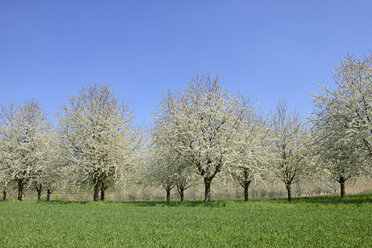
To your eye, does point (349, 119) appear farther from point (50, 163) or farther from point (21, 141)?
point (21, 141)

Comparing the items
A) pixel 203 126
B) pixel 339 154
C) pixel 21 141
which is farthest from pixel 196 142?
pixel 21 141

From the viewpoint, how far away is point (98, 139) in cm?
3048

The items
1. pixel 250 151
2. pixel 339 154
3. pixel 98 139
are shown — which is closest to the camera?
pixel 339 154

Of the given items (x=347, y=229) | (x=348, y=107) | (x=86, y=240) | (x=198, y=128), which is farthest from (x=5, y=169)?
(x=348, y=107)

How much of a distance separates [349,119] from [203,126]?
1309cm

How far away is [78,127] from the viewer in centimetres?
2961

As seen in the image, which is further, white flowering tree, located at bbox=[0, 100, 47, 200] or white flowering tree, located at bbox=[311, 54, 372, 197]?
white flowering tree, located at bbox=[0, 100, 47, 200]

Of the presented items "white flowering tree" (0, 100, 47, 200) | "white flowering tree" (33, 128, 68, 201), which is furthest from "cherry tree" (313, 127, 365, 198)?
"white flowering tree" (0, 100, 47, 200)

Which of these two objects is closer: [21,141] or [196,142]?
[196,142]

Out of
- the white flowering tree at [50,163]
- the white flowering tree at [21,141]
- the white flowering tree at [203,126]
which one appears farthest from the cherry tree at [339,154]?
the white flowering tree at [21,141]

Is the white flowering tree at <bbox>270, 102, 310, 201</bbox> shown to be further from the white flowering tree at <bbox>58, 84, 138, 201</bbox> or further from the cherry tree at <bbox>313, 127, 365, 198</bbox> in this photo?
the white flowering tree at <bbox>58, 84, 138, 201</bbox>

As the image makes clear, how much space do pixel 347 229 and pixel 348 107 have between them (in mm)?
18351

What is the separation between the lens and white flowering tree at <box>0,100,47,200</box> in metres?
34.9

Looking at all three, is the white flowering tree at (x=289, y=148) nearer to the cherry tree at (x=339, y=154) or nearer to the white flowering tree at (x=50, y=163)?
the cherry tree at (x=339, y=154)
